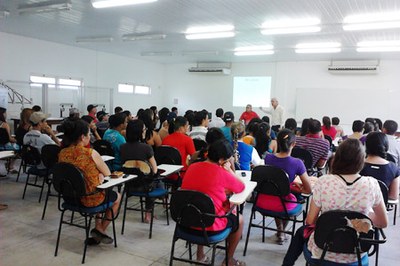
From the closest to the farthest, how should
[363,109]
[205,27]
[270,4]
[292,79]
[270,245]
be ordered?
[270,245] → [270,4] → [205,27] → [363,109] → [292,79]

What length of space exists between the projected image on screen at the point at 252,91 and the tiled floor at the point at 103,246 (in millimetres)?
8192

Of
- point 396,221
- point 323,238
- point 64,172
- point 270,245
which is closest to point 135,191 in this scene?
point 64,172

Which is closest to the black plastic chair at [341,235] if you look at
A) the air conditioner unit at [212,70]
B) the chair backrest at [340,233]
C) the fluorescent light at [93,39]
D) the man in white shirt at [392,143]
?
the chair backrest at [340,233]

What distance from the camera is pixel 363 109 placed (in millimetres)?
10258

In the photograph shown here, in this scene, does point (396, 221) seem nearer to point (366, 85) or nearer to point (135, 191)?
point (135, 191)

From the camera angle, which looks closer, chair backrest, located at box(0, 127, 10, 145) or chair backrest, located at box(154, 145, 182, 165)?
chair backrest, located at box(154, 145, 182, 165)

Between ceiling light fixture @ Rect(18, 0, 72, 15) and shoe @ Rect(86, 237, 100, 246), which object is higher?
ceiling light fixture @ Rect(18, 0, 72, 15)

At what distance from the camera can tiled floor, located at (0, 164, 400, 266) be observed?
287cm

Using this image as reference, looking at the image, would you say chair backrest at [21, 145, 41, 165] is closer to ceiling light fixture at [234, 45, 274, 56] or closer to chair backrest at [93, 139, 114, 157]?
chair backrest at [93, 139, 114, 157]

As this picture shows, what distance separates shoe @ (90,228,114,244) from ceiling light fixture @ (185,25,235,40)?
16.0 feet

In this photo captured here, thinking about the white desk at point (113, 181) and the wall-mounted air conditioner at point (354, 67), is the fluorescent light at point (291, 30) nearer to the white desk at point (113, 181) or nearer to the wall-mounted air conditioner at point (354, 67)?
the wall-mounted air conditioner at point (354, 67)

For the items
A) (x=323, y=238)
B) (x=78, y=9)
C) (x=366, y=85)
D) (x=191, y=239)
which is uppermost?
(x=78, y=9)

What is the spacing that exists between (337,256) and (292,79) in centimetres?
1006

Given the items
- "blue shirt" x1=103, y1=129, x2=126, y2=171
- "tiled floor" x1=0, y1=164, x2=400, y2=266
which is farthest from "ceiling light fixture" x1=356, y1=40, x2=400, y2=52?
"blue shirt" x1=103, y1=129, x2=126, y2=171
